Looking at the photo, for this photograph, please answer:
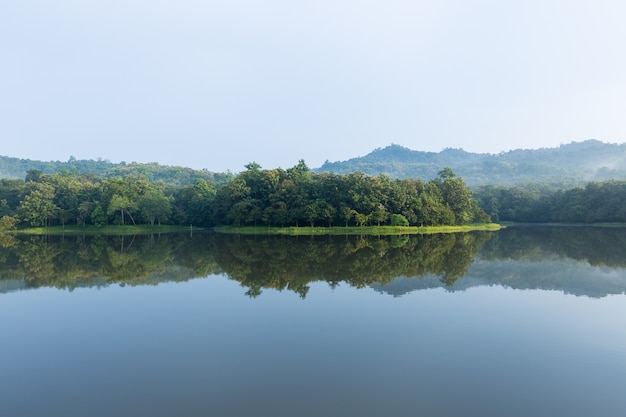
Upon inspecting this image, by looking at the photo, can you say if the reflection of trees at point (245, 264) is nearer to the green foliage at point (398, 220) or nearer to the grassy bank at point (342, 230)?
the grassy bank at point (342, 230)

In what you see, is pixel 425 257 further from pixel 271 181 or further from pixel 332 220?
pixel 271 181

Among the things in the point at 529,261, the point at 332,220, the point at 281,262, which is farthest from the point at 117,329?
the point at 332,220

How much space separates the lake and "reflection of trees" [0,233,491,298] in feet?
0.88

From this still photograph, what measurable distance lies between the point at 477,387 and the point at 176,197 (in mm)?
68974

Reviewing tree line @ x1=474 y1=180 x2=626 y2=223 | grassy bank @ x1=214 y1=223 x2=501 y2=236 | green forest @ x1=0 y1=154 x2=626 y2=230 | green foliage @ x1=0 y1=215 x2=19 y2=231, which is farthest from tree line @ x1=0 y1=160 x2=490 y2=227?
tree line @ x1=474 y1=180 x2=626 y2=223

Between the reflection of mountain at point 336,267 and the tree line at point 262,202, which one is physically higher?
the tree line at point 262,202

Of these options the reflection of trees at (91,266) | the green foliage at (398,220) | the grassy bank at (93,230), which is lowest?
the grassy bank at (93,230)

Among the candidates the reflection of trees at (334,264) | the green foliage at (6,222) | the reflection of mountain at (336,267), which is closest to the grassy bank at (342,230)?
the reflection of trees at (334,264)

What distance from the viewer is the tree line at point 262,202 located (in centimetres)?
5066

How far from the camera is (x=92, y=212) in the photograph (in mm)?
55875

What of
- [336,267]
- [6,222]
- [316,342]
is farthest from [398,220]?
[6,222]

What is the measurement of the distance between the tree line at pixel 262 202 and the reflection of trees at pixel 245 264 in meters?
17.5

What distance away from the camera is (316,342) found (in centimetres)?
1030

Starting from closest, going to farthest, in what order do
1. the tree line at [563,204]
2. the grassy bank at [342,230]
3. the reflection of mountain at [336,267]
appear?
the reflection of mountain at [336,267]
the grassy bank at [342,230]
the tree line at [563,204]
